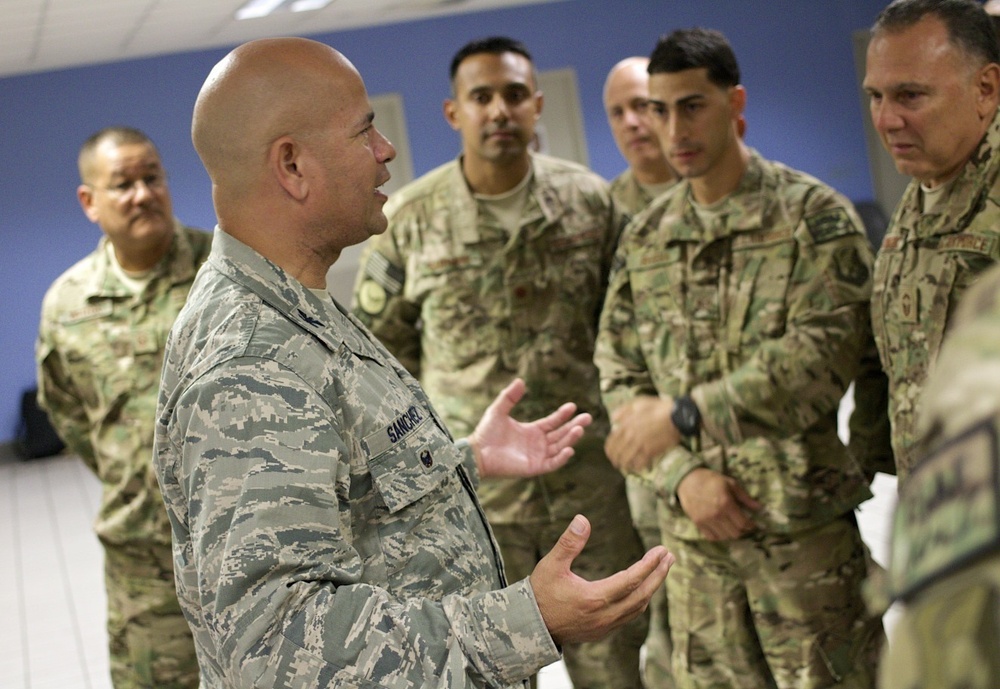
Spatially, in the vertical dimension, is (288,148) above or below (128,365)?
above

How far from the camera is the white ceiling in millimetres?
8297

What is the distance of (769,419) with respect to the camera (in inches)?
104

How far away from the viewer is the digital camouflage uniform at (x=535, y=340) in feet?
10.6

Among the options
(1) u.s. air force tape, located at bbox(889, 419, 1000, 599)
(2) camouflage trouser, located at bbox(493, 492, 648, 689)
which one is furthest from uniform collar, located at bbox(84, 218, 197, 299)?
(1) u.s. air force tape, located at bbox(889, 419, 1000, 599)

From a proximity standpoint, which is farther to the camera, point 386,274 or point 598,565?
point 386,274

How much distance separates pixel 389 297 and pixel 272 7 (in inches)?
270

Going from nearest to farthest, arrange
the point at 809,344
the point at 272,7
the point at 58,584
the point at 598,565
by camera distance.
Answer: the point at 809,344
the point at 598,565
the point at 58,584
the point at 272,7

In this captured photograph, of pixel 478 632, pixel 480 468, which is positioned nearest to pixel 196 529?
pixel 478 632

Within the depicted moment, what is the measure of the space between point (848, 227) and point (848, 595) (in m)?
0.89

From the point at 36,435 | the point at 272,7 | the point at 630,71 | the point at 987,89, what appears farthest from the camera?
the point at 36,435

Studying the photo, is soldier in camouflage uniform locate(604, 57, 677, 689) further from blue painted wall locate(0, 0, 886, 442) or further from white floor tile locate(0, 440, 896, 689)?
blue painted wall locate(0, 0, 886, 442)

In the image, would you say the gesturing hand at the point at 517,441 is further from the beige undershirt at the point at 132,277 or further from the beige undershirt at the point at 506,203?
the beige undershirt at the point at 132,277

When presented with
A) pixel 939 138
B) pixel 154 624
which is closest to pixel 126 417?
pixel 154 624

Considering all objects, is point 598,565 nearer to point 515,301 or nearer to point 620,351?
point 620,351
